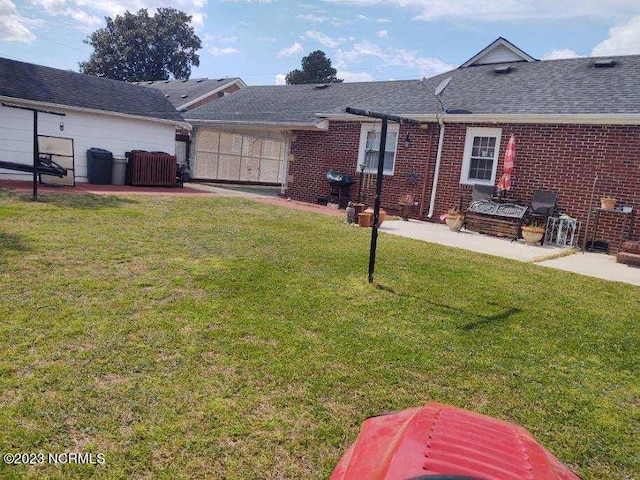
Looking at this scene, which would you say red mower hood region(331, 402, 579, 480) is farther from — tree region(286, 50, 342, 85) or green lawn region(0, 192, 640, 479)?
tree region(286, 50, 342, 85)

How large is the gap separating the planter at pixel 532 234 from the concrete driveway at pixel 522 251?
0.51 feet

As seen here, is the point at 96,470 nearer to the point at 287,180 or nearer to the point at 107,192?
the point at 107,192

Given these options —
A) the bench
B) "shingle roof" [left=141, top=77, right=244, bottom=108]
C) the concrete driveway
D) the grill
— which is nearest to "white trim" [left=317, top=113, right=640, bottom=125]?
the bench

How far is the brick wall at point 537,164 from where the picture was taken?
10.3 metres

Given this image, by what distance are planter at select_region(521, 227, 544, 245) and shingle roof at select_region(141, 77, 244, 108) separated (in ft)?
79.3

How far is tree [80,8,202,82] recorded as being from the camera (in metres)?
53.3

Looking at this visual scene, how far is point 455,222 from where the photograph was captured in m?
11.6

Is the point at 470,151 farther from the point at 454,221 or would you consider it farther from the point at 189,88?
the point at 189,88

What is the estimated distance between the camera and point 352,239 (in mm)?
8992

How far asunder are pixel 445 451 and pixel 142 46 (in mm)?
61589

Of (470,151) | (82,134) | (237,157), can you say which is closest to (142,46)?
(237,157)

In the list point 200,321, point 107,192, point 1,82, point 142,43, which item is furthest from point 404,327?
point 142,43

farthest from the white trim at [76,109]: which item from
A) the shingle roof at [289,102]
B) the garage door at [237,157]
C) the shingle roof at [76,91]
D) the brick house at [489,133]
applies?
the garage door at [237,157]

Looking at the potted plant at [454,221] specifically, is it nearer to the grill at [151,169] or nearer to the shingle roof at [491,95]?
the shingle roof at [491,95]
